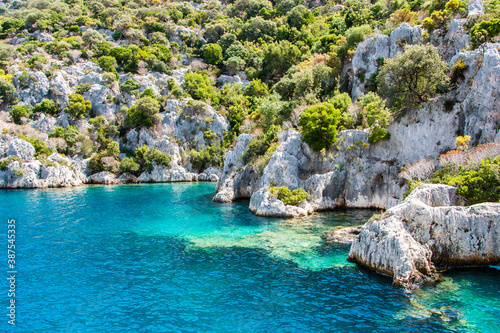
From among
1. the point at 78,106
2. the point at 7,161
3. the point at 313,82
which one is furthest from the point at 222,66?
the point at 7,161

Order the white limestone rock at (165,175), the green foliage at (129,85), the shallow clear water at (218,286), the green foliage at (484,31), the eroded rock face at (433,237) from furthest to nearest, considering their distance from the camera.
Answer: the green foliage at (129,85) → the white limestone rock at (165,175) → the green foliage at (484,31) → the eroded rock face at (433,237) → the shallow clear water at (218,286)

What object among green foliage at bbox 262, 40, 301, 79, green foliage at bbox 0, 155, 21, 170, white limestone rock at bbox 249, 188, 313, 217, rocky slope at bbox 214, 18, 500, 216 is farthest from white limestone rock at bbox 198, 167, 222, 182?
white limestone rock at bbox 249, 188, 313, 217

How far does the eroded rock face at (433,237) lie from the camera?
56.4 feet

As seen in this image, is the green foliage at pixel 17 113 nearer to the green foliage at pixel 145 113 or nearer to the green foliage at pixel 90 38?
the green foliage at pixel 145 113

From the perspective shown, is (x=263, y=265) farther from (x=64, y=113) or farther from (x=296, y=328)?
(x=64, y=113)

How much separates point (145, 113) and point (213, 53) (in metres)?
35.4

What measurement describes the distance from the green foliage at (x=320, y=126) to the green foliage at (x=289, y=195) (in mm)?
6314

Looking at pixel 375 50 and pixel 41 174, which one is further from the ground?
pixel 375 50

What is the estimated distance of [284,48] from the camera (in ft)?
270

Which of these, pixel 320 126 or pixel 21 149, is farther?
pixel 21 149

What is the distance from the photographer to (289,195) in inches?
1346

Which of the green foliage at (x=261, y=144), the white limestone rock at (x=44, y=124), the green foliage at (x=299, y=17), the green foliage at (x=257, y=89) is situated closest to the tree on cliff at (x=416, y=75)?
the green foliage at (x=261, y=144)

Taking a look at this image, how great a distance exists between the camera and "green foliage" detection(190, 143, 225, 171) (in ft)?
241

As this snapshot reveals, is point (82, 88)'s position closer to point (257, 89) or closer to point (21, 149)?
point (21, 149)
